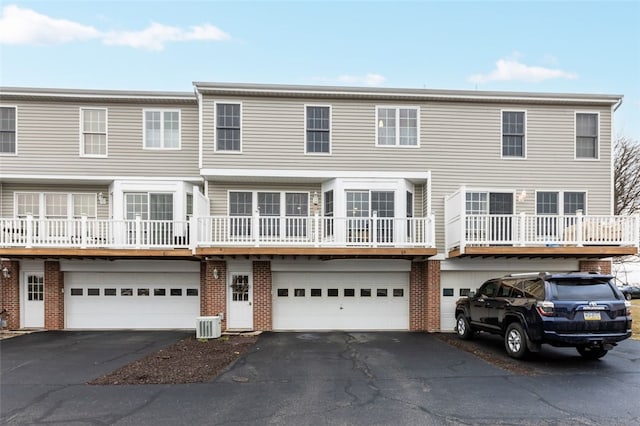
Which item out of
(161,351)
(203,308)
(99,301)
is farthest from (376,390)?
(99,301)

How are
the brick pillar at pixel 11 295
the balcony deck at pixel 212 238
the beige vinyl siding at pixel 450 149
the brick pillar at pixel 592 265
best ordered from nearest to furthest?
the balcony deck at pixel 212 238 < the beige vinyl siding at pixel 450 149 < the brick pillar at pixel 592 265 < the brick pillar at pixel 11 295

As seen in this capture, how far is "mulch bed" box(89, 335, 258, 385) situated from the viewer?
7.32 meters

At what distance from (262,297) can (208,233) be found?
2.94m

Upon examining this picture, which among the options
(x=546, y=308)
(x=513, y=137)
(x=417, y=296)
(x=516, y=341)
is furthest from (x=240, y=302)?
(x=513, y=137)

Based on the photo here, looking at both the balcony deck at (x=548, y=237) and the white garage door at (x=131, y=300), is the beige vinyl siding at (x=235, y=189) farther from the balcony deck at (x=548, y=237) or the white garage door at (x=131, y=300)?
the balcony deck at (x=548, y=237)

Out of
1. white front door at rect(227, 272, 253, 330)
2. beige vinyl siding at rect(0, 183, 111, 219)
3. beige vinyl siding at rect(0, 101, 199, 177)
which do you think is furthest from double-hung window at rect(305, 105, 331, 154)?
beige vinyl siding at rect(0, 183, 111, 219)

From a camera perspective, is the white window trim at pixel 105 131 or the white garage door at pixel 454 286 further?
the white window trim at pixel 105 131

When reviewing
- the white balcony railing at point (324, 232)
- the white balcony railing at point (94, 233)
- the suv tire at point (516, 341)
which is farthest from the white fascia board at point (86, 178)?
the suv tire at point (516, 341)

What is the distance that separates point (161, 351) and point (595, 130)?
1591 cm

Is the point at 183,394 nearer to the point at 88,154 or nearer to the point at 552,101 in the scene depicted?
the point at 88,154

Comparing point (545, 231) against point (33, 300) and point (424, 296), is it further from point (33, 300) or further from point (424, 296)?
point (33, 300)

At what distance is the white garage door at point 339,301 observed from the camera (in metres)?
12.9

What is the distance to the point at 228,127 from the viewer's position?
41.5 feet

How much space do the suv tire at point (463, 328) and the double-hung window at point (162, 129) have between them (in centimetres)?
1118
